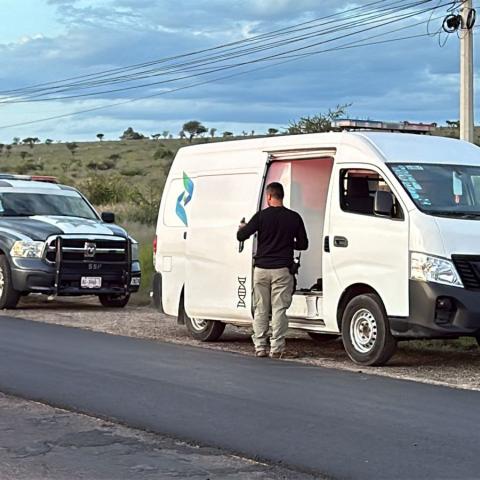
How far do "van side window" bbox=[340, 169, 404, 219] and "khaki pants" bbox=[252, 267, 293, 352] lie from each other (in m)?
1.09

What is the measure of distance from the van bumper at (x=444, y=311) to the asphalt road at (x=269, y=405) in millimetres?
746

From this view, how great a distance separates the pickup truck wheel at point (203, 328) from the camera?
14.0 meters

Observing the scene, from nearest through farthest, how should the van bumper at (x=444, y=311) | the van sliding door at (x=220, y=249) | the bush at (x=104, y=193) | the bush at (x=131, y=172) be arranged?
1. the van bumper at (x=444, y=311)
2. the van sliding door at (x=220, y=249)
3. the bush at (x=104, y=193)
4. the bush at (x=131, y=172)

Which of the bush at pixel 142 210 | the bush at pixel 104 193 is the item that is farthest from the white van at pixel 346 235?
the bush at pixel 104 193

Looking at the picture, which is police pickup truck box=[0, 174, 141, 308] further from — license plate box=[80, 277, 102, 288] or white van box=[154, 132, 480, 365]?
white van box=[154, 132, 480, 365]

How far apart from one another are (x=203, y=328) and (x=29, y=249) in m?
4.93

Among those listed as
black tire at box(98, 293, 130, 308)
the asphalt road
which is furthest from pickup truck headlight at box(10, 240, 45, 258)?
the asphalt road

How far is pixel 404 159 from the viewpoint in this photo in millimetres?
11781

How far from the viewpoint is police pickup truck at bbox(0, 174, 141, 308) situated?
17.8 meters

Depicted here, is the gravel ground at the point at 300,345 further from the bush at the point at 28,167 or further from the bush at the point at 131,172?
the bush at the point at 28,167

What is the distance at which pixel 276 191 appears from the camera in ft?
40.3

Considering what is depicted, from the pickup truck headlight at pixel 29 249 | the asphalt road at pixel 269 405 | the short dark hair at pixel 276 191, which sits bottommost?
the asphalt road at pixel 269 405

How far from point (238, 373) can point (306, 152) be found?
9.94ft

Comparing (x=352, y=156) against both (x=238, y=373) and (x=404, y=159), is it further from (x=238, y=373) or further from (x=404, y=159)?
(x=238, y=373)
